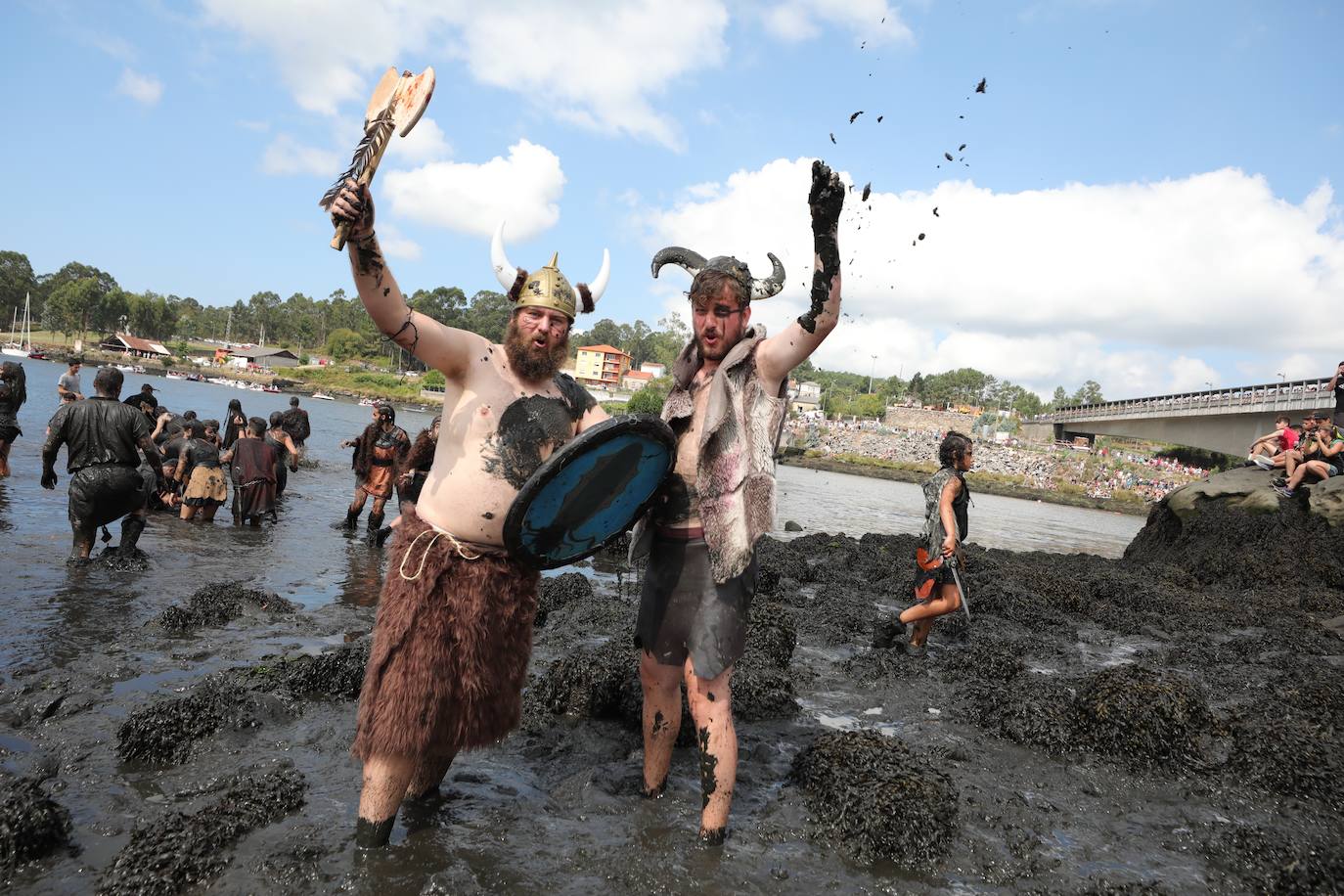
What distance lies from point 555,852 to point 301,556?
788cm

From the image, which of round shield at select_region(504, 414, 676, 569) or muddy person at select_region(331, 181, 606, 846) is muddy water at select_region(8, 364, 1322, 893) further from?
round shield at select_region(504, 414, 676, 569)

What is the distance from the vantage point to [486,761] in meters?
4.15

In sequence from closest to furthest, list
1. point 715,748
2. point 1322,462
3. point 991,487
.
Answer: point 715,748 < point 1322,462 < point 991,487

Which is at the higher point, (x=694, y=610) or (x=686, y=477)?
(x=686, y=477)

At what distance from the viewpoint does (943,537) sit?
279 inches

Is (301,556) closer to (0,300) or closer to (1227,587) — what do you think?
(1227,587)

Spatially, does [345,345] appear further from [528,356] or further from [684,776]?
[528,356]

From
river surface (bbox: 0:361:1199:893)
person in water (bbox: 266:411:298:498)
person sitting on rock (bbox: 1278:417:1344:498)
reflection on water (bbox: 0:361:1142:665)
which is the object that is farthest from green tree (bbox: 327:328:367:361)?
person sitting on rock (bbox: 1278:417:1344:498)

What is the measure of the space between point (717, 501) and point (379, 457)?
941 cm

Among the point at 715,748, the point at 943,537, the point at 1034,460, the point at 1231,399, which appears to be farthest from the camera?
the point at 1034,460

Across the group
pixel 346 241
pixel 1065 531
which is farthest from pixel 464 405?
pixel 1065 531

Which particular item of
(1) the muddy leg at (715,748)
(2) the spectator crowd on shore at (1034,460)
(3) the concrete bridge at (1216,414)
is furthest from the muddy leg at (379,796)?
(2) the spectator crowd on shore at (1034,460)

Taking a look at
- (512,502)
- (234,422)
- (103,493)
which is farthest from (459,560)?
(234,422)

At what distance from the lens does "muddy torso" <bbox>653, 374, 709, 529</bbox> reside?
3.50 meters
